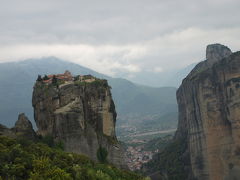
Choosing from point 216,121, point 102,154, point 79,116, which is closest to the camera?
point 79,116

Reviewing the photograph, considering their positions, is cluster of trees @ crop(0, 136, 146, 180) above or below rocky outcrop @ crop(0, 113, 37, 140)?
below

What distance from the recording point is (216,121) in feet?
236

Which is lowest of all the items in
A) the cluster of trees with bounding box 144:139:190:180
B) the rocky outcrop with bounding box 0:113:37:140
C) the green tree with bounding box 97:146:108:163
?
the cluster of trees with bounding box 144:139:190:180

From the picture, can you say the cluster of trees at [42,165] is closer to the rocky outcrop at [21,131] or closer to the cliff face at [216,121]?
the rocky outcrop at [21,131]

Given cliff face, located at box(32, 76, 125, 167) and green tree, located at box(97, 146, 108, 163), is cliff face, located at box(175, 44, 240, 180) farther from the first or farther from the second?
green tree, located at box(97, 146, 108, 163)

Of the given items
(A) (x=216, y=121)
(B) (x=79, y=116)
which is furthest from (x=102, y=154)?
(A) (x=216, y=121)

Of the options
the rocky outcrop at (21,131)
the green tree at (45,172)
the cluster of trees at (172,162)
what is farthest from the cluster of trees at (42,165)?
the cluster of trees at (172,162)

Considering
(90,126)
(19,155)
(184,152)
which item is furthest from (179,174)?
(19,155)

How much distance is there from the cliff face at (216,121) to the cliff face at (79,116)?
26151mm

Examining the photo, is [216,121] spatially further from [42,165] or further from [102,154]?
[42,165]

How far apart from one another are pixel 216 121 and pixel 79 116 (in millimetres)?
33363

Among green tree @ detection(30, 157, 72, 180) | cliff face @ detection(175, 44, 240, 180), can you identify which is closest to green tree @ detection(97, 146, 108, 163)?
green tree @ detection(30, 157, 72, 180)

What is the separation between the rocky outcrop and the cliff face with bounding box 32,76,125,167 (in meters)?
2.27

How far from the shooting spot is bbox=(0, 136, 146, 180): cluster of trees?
3145 cm
